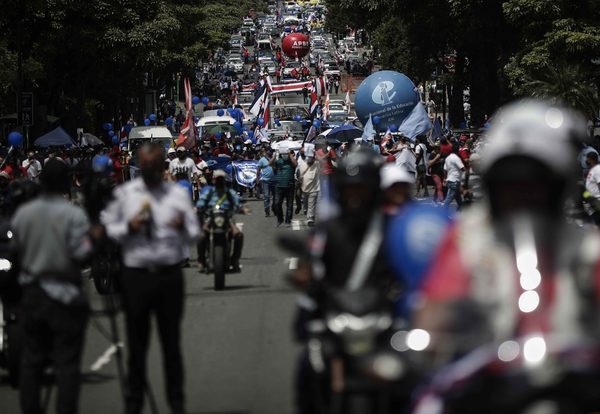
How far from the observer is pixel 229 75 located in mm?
129500

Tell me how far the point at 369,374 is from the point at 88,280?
50.6 feet

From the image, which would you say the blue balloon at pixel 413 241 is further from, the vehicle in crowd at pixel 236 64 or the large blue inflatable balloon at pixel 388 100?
the vehicle in crowd at pixel 236 64

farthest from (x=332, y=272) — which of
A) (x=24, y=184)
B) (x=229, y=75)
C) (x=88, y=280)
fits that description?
(x=229, y=75)

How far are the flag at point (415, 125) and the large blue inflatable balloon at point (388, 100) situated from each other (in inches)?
108

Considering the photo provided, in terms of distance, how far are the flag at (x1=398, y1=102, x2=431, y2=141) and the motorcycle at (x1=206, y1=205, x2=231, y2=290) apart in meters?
21.5

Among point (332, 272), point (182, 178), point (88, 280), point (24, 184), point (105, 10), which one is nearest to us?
point (332, 272)

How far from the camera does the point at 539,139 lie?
4.83 metres

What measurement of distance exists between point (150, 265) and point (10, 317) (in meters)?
3.04

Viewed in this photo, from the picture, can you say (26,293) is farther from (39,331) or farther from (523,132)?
(523,132)

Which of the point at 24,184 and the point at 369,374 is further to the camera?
the point at 24,184

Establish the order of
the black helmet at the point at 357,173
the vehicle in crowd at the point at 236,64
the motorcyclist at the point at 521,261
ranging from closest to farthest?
the motorcyclist at the point at 521,261, the black helmet at the point at 357,173, the vehicle in crowd at the point at 236,64

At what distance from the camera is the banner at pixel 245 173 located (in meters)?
40.6

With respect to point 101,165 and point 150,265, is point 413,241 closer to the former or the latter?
point 150,265

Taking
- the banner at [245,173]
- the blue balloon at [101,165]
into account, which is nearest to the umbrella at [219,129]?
the banner at [245,173]
